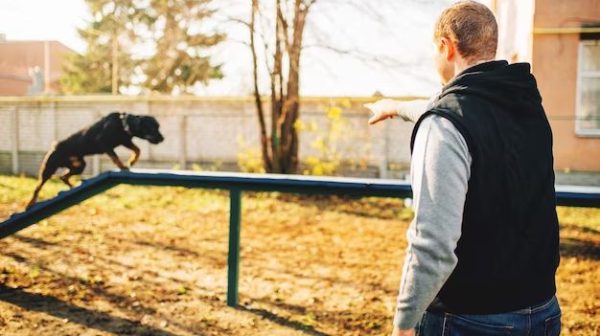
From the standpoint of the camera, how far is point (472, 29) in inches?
50.3

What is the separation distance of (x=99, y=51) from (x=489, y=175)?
29905mm

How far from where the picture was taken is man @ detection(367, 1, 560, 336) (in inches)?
47.1

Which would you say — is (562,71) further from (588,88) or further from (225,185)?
(225,185)

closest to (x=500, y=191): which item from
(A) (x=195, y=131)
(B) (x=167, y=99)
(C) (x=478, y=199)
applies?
(C) (x=478, y=199)

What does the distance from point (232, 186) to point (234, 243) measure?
0.48 meters

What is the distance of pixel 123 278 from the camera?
4637mm

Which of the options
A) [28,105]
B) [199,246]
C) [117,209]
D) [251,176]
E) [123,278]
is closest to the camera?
[251,176]

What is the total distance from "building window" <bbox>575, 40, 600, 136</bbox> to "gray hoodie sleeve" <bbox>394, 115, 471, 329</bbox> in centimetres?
975

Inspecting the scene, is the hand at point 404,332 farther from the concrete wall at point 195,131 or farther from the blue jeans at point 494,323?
the concrete wall at point 195,131

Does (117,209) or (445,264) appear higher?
(445,264)

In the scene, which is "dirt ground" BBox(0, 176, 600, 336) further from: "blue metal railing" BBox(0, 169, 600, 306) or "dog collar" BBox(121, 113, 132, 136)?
"dog collar" BBox(121, 113, 132, 136)

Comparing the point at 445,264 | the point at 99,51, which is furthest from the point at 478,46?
the point at 99,51

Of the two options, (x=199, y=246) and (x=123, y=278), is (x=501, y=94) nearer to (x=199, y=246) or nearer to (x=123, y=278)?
(x=123, y=278)

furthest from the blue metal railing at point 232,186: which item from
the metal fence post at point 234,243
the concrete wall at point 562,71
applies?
the concrete wall at point 562,71
